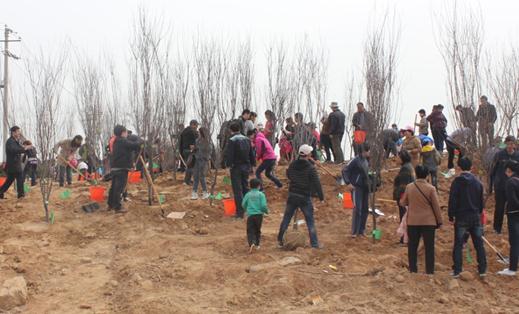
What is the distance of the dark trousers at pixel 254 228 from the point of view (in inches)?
321

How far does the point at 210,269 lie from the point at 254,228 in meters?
1.14

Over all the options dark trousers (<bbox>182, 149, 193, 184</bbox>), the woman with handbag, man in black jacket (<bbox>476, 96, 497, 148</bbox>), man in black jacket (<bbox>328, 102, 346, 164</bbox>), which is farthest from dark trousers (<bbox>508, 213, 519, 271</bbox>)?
dark trousers (<bbox>182, 149, 193, 184</bbox>)

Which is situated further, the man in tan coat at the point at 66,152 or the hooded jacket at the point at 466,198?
the man in tan coat at the point at 66,152

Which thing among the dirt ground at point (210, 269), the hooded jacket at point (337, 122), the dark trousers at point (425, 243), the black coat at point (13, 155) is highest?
the hooded jacket at point (337, 122)

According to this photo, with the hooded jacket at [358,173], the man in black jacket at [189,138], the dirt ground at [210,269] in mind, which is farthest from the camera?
the man in black jacket at [189,138]

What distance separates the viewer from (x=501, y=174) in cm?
863

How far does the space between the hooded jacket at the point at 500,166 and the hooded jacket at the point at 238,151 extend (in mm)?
4194

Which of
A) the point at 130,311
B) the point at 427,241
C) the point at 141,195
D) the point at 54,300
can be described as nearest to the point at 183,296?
the point at 130,311

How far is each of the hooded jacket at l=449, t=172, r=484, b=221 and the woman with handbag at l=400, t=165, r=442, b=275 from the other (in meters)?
0.27

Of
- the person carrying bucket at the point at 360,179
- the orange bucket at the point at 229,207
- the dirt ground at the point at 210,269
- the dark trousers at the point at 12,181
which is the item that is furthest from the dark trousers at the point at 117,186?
the person carrying bucket at the point at 360,179

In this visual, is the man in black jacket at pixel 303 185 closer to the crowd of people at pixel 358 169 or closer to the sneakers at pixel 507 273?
the crowd of people at pixel 358 169

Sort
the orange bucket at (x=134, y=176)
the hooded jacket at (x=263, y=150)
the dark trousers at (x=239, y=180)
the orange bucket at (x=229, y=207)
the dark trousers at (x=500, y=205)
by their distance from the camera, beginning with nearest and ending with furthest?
the dark trousers at (x=500, y=205), the dark trousers at (x=239, y=180), the orange bucket at (x=229, y=207), the hooded jacket at (x=263, y=150), the orange bucket at (x=134, y=176)

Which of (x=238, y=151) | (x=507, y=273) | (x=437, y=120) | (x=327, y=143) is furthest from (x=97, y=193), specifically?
(x=437, y=120)

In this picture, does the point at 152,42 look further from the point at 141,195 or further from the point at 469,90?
the point at 469,90
